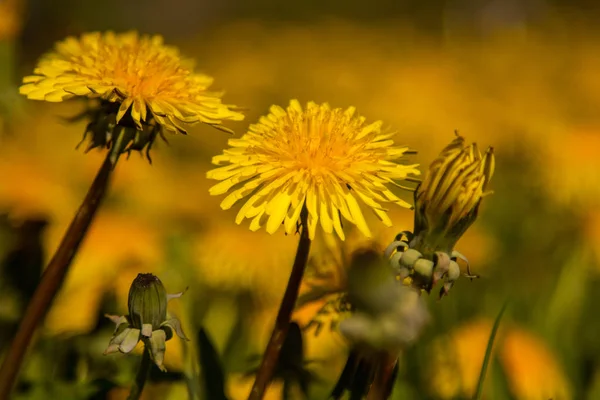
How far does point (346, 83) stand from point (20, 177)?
4.73 feet

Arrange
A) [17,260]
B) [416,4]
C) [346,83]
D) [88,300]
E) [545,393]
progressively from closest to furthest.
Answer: [17,260], [545,393], [88,300], [346,83], [416,4]

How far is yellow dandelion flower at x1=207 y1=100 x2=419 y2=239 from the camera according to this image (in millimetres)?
652

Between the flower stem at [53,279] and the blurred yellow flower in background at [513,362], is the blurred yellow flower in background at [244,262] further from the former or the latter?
the flower stem at [53,279]

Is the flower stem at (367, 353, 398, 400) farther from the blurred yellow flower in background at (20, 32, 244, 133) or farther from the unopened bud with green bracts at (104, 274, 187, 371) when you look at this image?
the blurred yellow flower in background at (20, 32, 244, 133)

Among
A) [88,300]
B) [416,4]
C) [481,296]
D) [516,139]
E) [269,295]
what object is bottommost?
[88,300]

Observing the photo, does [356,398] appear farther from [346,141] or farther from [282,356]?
[346,141]

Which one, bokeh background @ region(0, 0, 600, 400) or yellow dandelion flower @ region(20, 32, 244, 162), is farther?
bokeh background @ region(0, 0, 600, 400)

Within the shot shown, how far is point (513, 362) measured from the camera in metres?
1.14

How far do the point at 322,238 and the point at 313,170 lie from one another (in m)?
0.34

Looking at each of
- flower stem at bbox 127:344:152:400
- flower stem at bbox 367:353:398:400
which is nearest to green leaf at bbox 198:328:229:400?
flower stem at bbox 127:344:152:400

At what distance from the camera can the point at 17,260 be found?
3.18 feet

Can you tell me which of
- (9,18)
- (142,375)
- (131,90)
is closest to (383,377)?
(142,375)

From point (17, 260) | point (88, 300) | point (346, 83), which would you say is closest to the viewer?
point (17, 260)

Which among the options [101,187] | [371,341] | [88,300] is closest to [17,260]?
[88,300]
